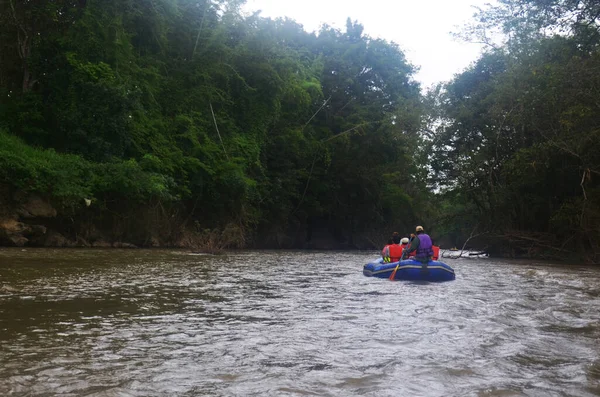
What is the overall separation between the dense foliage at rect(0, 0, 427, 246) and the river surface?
11.4m

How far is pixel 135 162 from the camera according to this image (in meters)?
21.0

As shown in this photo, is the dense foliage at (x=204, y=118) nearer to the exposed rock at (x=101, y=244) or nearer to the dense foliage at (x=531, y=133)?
the exposed rock at (x=101, y=244)

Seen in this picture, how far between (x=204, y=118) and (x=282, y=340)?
22.1 meters

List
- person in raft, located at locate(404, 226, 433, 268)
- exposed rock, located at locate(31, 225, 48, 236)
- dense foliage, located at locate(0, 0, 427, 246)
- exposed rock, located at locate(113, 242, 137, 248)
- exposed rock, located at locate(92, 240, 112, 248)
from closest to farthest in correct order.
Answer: person in raft, located at locate(404, 226, 433, 268) < exposed rock, located at locate(31, 225, 48, 236) < dense foliage, located at locate(0, 0, 427, 246) < exposed rock, located at locate(92, 240, 112, 248) < exposed rock, located at locate(113, 242, 137, 248)

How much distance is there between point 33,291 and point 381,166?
104 feet

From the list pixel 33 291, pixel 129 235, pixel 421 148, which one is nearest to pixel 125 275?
pixel 33 291

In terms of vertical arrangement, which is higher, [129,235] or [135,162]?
[135,162]

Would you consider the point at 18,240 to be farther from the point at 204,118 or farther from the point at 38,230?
the point at 204,118

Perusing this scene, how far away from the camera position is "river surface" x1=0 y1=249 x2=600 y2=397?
393cm

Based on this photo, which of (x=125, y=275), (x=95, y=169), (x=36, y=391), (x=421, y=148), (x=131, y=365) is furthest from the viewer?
(x=421, y=148)

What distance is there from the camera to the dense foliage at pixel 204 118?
2061 cm

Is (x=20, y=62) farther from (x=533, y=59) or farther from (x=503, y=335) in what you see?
(x=503, y=335)

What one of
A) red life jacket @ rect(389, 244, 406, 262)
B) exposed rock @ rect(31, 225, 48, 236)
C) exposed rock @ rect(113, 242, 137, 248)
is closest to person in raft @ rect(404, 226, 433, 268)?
red life jacket @ rect(389, 244, 406, 262)

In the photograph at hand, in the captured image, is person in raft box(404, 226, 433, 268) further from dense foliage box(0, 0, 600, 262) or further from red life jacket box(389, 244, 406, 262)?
dense foliage box(0, 0, 600, 262)
